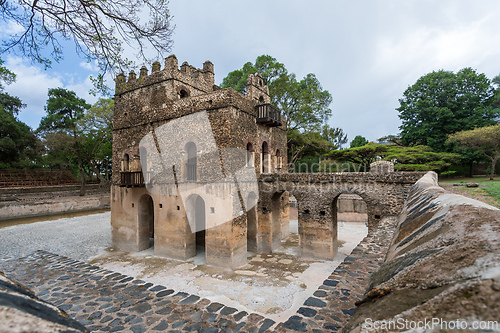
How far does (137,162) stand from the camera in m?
14.3

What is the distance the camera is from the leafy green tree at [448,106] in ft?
77.3

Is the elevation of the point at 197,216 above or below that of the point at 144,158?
below

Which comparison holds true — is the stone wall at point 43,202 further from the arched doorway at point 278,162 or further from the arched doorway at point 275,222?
the arched doorway at point 275,222

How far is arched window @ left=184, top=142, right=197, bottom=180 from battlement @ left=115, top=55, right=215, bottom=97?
11.2ft

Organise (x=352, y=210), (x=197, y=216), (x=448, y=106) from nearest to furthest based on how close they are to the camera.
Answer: (x=197, y=216) → (x=352, y=210) → (x=448, y=106)

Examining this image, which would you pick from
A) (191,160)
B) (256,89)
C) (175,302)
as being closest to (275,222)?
(191,160)

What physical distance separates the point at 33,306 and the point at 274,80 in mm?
24617

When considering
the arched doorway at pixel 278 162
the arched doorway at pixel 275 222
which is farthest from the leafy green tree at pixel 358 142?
the arched doorway at pixel 275 222

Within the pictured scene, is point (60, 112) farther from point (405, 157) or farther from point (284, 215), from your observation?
point (405, 157)

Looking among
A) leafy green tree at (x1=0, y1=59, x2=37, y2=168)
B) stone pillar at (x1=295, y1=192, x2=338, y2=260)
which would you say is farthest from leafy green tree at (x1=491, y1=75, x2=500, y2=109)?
leafy green tree at (x1=0, y1=59, x2=37, y2=168)

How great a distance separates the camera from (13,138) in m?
28.3

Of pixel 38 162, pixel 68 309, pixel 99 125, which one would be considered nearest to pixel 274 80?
pixel 99 125

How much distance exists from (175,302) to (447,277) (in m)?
8.61

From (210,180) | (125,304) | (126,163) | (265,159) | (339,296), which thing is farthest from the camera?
(265,159)
